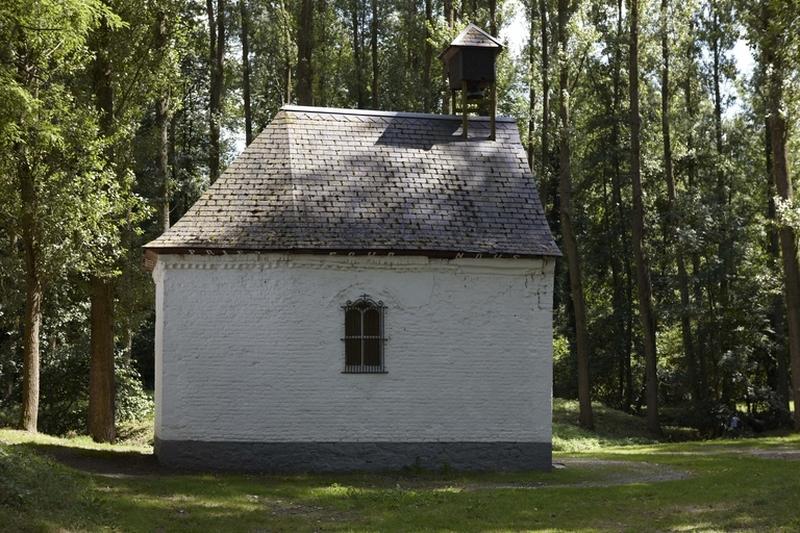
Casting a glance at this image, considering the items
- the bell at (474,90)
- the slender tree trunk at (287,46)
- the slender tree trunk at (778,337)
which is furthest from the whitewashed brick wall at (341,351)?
the slender tree trunk at (778,337)

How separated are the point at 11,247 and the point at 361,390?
34.5 ft

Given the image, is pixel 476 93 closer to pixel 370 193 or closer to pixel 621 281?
pixel 370 193

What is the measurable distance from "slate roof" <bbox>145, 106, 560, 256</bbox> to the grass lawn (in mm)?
4359

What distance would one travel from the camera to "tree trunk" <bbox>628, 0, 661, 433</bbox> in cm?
3353

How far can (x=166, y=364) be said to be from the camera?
65.8 ft

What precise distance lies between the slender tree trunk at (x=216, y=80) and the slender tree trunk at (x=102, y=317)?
1265cm

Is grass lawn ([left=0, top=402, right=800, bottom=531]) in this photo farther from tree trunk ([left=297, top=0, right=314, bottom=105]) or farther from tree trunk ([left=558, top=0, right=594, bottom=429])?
tree trunk ([left=297, top=0, right=314, bottom=105])

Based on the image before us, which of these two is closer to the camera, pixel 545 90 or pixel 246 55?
pixel 545 90

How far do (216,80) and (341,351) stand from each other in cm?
2022

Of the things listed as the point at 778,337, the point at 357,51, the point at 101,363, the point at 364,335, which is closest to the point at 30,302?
the point at 101,363

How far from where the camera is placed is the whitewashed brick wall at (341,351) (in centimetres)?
2005

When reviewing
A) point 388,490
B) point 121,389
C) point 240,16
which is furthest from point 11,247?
point 240,16

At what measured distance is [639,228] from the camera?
34.5 meters

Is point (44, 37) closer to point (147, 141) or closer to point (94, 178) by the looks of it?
point (94, 178)
